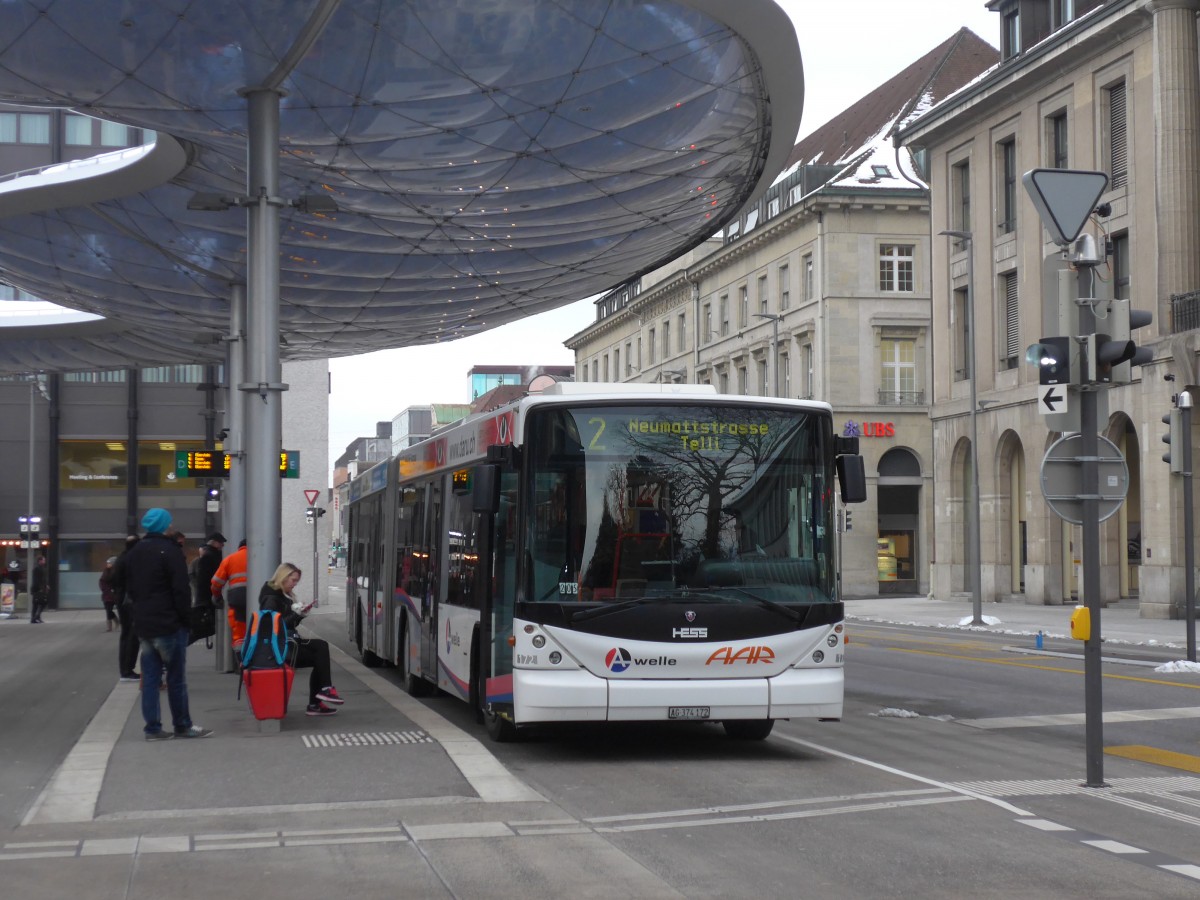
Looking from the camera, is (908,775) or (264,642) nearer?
(908,775)

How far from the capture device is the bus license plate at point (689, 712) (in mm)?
11594

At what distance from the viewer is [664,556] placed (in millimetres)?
11766

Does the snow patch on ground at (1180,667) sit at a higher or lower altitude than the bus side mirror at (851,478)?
lower

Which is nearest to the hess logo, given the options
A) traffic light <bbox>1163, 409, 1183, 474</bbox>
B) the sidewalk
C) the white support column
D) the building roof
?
the white support column

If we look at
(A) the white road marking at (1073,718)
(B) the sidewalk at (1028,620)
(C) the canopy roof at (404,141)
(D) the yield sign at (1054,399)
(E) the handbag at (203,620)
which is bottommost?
(B) the sidewalk at (1028,620)

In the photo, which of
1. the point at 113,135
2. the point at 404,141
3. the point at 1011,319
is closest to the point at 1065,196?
the point at 404,141

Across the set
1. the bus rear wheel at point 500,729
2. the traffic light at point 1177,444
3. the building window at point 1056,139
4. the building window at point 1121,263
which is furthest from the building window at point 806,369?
the bus rear wheel at point 500,729

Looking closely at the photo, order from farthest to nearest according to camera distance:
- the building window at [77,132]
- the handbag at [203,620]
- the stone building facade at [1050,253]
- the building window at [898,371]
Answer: the building window at [898,371] → the building window at [77,132] → the stone building facade at [1050,253] → the handbag at [203,620]

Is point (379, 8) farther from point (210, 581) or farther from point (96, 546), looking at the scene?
point (96, 546)

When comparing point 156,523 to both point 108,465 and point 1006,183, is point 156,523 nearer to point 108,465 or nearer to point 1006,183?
point 1006,183

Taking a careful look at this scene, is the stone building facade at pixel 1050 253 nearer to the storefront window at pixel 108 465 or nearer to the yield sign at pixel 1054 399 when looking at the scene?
the yield sign at pixel 1054 399

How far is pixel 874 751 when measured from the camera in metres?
12.4

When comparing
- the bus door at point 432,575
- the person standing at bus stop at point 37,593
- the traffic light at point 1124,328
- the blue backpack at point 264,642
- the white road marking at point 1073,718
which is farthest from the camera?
the person standing at bus stop at point 37,593

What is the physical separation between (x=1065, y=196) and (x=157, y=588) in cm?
778
